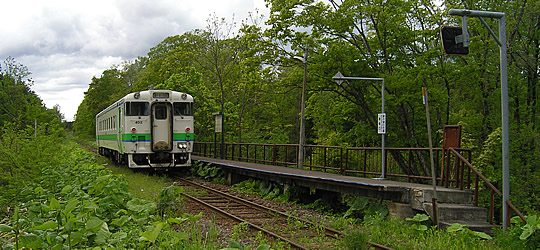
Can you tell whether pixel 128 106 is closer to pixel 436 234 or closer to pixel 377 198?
pixel 377 198

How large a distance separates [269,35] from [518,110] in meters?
10.6

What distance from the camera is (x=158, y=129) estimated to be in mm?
17562

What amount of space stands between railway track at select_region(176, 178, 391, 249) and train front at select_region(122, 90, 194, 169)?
16.5 feet

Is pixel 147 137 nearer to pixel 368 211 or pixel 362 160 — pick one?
pixel 362 160

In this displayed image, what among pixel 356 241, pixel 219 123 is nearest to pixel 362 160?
pixel 356 241

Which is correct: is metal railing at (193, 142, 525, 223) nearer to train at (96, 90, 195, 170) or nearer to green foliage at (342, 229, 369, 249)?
green foliage at (342, 229, 369, 249)

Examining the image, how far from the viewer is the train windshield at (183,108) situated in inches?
701

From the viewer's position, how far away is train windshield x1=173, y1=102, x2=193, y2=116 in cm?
1780

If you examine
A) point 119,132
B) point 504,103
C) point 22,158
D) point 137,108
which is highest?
point 137,108

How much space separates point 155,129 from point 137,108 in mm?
1007

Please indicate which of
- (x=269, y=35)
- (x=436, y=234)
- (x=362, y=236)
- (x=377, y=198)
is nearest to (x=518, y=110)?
(x=269, y=35)

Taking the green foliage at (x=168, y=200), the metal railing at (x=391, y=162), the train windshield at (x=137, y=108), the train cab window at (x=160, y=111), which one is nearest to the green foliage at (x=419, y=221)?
the metal railing at (x=391, y=162)

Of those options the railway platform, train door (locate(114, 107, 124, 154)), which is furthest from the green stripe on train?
the railway platform

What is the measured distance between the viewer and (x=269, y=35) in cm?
1973
